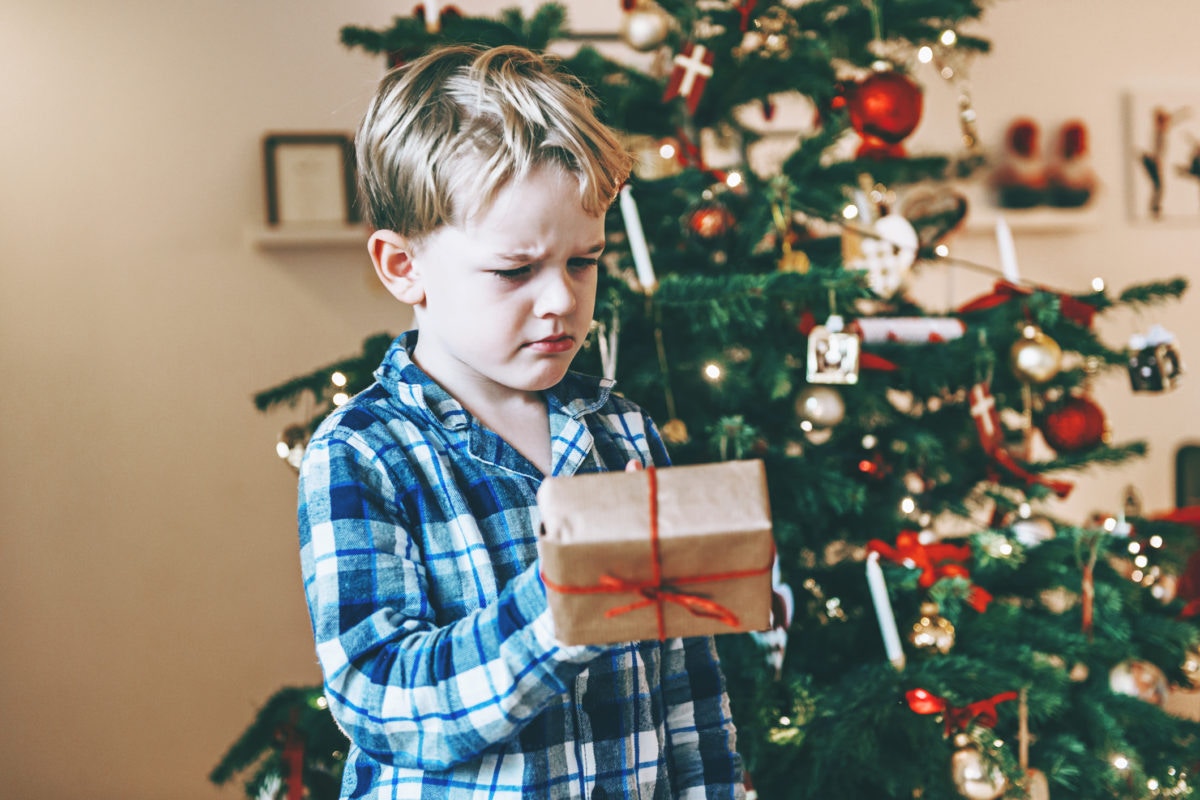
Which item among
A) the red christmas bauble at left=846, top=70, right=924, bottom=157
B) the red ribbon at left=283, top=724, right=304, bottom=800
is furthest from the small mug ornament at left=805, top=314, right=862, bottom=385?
the red ribbon at left=283, top=724, right=304, bottom=800

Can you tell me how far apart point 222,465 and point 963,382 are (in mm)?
1482

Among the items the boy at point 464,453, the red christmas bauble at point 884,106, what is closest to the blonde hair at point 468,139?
the boy at point 464,453

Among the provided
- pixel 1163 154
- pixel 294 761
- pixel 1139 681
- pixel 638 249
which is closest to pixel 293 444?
pixel 294 761

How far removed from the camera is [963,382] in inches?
54.4

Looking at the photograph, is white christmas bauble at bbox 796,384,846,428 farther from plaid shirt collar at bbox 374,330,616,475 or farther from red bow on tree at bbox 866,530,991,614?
plaid shirt collar at bbox 374,330,616,475

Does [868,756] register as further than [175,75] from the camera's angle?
No

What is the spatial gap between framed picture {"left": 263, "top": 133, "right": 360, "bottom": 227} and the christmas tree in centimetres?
82

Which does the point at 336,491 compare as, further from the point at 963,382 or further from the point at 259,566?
the point at 259,566

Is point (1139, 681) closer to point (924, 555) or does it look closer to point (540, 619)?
point (924, 555)

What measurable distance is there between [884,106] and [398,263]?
2.58ft

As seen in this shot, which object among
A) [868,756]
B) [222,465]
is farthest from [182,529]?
[868,756]

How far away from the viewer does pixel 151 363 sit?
6.66ft

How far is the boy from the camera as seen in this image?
629 mm

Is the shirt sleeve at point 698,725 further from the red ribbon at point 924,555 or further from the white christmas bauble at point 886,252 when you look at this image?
the white christmas bauble at point 886,252
